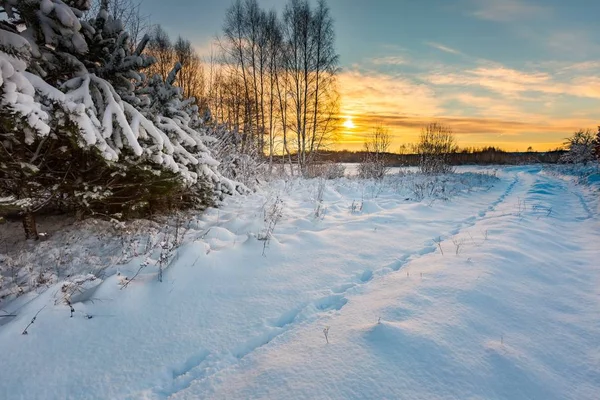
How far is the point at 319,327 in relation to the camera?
2.28 metres

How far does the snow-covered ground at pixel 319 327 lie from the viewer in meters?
1.72

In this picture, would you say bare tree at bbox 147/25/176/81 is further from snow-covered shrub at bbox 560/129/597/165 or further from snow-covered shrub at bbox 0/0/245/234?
snow-covered shrub at bbox 560/129/597/165

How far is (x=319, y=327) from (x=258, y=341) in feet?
1.49

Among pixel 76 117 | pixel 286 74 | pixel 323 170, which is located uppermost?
pixel 286 74

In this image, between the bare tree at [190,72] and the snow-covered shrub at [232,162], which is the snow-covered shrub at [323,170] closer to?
the snow-covered shrub at [232,162]

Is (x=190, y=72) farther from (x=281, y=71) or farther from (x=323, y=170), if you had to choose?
(x=323, y=170)

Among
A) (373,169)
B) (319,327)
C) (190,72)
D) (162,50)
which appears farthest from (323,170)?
(319,327)

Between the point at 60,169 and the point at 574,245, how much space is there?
7.40 m

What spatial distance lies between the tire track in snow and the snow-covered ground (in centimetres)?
→ 1

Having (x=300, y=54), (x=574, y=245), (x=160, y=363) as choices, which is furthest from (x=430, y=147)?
(x=160, y=363)

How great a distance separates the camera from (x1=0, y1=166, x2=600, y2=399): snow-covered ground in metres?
1.72

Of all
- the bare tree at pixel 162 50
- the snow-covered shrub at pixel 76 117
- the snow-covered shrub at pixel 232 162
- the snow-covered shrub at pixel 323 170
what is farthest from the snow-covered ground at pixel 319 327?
the bare tree at pixel 162 50

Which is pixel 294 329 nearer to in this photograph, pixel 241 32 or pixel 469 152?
pixel 241 32

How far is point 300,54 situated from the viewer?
670 inches
